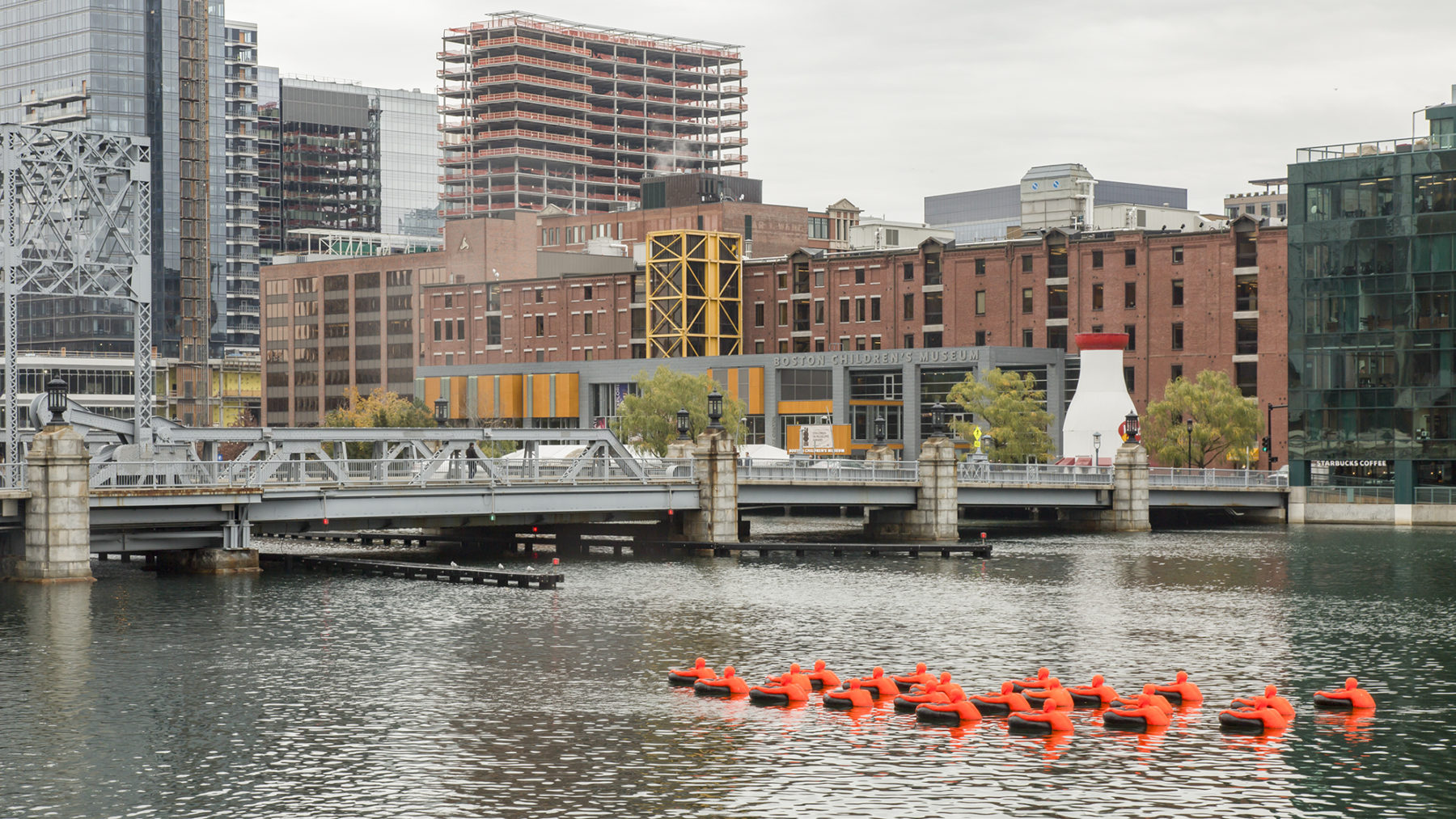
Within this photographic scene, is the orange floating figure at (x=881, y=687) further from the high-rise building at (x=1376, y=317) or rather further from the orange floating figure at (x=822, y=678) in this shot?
the high-rise building at (x=1376, y=317)

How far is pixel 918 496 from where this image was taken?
Result: 87.5 meters

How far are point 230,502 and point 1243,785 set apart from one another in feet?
142

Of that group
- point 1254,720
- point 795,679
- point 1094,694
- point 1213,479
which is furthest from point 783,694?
point 1213,479

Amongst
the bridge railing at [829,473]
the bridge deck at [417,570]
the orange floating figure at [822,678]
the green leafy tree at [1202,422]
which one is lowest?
the orange floating figure at [822,678]

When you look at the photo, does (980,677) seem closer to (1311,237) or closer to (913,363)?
(1311,237)

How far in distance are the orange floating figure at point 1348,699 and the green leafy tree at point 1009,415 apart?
82.2 m

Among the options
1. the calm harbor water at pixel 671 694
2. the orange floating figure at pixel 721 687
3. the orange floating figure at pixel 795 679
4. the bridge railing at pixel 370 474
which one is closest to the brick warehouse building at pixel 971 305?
the bridge railing at pixel 370 474

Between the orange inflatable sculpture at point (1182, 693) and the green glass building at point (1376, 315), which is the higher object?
the green glass building at point (1376, 315)

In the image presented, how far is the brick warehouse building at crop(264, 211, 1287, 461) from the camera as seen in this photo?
415ft

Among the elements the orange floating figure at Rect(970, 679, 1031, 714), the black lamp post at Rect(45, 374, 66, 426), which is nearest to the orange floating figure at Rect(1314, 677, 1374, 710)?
the orange floating figure at Rect(970, 679, 1031, 714)

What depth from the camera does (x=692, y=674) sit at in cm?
3972

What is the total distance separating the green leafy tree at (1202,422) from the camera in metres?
117

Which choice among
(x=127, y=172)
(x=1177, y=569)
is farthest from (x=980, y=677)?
(x=127, y=172)

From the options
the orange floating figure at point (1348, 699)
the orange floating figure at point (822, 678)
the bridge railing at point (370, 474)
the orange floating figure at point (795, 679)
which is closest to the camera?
the orange floating figure at point (1348, 699)
